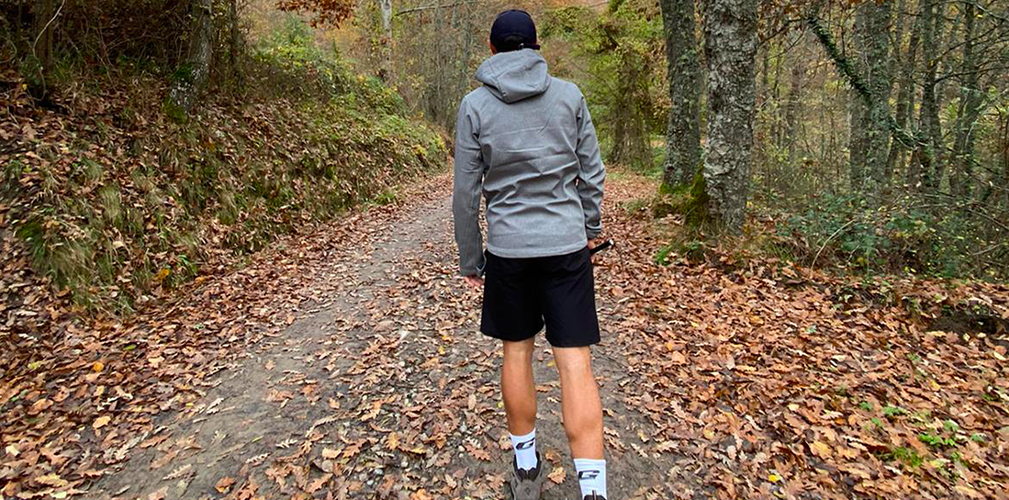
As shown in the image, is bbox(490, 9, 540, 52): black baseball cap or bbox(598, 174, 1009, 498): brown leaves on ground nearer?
bbox(490, 9, 540, 52): black baseball cap

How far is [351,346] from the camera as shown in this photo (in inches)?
193

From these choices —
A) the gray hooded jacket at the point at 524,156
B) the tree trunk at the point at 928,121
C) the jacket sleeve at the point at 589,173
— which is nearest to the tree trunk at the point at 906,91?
the tree trunk at the point at 928,121

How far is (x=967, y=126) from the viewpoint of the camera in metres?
7.37

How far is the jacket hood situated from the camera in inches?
92.6

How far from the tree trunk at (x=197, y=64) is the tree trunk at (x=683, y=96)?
27.5 feet

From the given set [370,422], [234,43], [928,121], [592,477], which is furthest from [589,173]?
[234,43]

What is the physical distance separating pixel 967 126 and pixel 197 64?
1152 cm

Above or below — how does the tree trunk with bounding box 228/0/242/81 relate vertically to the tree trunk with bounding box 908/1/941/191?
above

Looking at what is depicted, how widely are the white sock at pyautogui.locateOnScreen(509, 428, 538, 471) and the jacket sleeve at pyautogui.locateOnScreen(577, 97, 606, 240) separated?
110 cm

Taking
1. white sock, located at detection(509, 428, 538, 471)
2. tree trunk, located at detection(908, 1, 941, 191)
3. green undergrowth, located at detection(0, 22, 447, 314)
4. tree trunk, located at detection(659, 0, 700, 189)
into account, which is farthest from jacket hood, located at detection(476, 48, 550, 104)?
tree trunk, located at detection(659, 0, 700, 189)

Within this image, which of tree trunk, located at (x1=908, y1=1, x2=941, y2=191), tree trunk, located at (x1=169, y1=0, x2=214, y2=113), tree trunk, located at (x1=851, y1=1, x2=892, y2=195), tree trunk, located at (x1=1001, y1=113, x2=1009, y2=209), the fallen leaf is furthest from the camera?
tree trunk, located at (x1=851, y1=1, x2=892, y2=195)

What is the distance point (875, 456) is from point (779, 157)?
1011cm

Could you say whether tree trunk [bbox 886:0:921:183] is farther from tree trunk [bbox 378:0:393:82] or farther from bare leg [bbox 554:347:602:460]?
tree trunk [bbox 378:0:393:82]

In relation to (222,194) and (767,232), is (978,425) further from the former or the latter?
(222,194)
